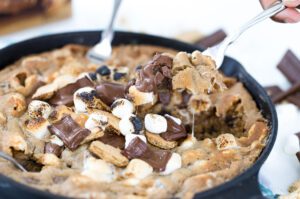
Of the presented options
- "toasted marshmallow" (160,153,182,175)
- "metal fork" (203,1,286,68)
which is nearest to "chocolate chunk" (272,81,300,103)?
"metal fork" (203,1,286,68)

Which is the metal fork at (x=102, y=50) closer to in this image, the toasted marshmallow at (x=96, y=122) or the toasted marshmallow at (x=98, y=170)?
the toasted marshmallow at (x=96, y=122)

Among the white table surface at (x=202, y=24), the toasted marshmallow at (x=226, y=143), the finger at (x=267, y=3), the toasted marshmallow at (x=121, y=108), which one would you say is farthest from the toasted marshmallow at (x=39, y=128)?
the white table surface at (x=202, y=24)

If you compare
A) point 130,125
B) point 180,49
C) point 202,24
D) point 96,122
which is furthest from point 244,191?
point 202,24

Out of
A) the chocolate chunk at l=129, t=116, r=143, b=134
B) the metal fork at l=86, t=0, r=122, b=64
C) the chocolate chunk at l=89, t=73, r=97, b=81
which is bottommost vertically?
the chocolate chunk at l=129, t=116, r=143, b=134

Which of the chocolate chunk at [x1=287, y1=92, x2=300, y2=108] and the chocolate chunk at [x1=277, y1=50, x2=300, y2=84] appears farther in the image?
the chocolate chunk at [x1=277, y1=50, x2=300, y2=84]

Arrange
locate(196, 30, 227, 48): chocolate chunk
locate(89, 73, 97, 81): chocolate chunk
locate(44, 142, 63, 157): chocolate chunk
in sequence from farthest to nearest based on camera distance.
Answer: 1. locate(196, 30, 227, 48): chocolate chunk
2. locate(89, 73, 97, 81): chocolate chunk
3. locate(44, 142, 63, 157): chocolate chunk

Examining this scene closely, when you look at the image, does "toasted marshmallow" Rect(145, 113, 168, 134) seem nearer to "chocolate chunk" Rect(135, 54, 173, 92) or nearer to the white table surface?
"chocolate chunk" Rect(135, 54, 173, 92)

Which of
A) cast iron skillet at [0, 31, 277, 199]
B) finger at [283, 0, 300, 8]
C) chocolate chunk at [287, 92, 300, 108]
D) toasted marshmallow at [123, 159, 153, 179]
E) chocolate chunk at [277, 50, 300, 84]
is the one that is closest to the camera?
cast iron skillet at [0, 31, 277, 199]
